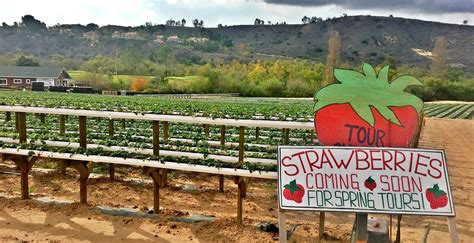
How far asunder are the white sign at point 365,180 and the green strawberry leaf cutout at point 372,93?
424mm

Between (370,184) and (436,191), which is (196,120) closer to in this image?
(370,184)

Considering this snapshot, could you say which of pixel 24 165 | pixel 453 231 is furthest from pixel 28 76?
pixel 453 231

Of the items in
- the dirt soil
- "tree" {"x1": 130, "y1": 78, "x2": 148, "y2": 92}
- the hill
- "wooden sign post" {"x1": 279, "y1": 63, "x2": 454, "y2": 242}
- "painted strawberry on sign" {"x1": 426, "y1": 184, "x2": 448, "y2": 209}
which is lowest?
the dirt soil

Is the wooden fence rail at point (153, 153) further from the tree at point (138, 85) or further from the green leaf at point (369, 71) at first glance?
the tree at point (138, 85)

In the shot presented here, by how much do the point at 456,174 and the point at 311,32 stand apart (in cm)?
15682

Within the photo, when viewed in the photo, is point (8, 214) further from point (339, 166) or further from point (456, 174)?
Result: point (456, 174)

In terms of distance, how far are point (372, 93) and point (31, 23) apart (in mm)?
190462

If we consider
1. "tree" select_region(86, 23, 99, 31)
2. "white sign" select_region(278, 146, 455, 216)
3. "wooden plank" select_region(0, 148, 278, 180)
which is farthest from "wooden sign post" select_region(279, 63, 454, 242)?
"tree" select_region(86, 23, 99, 31)

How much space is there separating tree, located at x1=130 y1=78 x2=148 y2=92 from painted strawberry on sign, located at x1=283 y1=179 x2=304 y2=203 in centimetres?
6684

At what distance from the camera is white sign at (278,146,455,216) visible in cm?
388

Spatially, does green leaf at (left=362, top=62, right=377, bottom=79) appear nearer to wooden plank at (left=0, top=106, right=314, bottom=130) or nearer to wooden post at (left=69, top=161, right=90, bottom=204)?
wooden plank at (left=0, top=106, right=314, bottom=130)

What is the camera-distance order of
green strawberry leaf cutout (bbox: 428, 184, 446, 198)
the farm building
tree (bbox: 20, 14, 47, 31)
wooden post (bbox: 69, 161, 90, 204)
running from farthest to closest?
1. tree (bbox: 20, 14, 47, 31)
2. the farm building
3. wooden post (bbox: 69, 161, 90, 204)
4. green strawberry leaf cutout (bbox: 428, 184, 446, 198)

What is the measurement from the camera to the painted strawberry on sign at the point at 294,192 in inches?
155

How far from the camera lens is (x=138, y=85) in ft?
232
